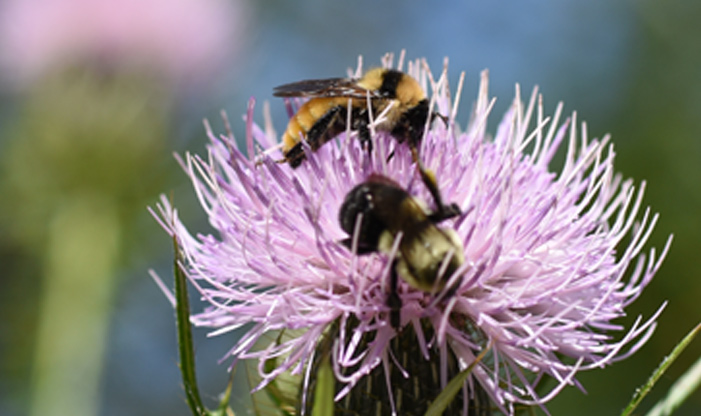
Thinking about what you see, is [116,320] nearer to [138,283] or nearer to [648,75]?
[138,283]

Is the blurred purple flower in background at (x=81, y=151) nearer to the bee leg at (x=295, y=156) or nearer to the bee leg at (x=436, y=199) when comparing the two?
the bee leg at (x=295, y=156)

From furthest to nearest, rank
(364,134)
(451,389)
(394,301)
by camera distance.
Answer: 1. (364,134)
2. (394,301)
3. (451,389)

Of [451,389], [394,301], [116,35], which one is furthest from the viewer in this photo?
[116,35]

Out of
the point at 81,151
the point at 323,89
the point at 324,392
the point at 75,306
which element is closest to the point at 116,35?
the point at 81,151

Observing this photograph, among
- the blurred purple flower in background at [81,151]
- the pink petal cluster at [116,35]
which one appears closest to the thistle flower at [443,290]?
the blurred purple flower in background at [81,151]

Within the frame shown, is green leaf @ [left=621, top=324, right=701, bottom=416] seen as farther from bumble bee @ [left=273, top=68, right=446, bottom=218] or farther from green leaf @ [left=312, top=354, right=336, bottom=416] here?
bumble bee @ [left=273, top=68, right=446, bottom=218]

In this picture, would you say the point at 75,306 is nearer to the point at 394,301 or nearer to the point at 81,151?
the point at 81,151

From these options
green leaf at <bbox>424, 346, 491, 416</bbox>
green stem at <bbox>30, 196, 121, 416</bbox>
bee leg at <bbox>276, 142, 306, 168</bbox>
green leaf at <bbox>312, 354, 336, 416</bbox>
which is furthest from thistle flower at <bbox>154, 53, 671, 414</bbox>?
green stem at <bbox>30, 196, 121, 416</bbox>

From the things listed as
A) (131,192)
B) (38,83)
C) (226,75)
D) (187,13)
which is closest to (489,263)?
(131,192)
